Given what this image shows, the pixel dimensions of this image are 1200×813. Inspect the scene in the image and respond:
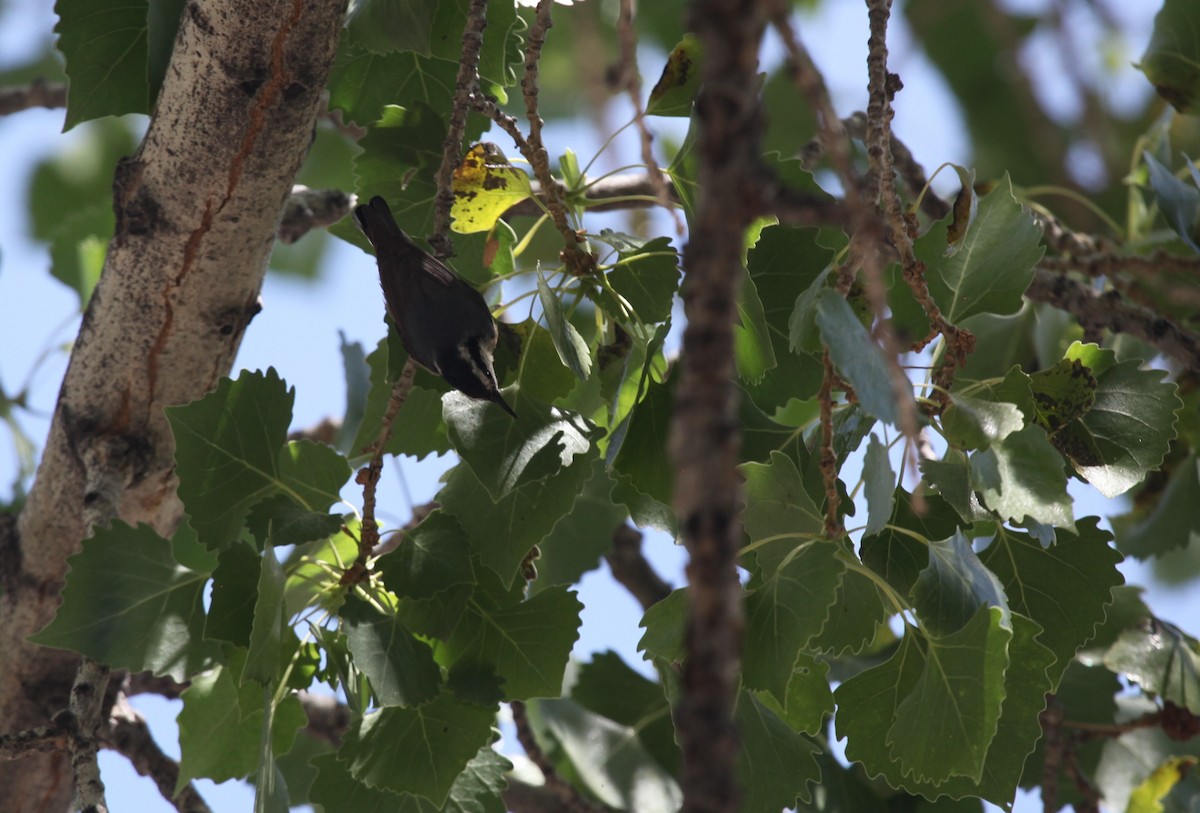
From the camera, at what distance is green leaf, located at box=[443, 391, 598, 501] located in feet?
3.29

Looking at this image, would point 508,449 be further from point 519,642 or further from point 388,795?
point 388,795

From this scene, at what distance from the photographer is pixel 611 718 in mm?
1738

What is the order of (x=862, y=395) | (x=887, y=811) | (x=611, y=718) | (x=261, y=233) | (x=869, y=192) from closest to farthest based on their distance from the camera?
(x=862, y=395) → (x=869, y=192) → (x=261, y=233) → (x=887, y=811) → (x=611, y=718)

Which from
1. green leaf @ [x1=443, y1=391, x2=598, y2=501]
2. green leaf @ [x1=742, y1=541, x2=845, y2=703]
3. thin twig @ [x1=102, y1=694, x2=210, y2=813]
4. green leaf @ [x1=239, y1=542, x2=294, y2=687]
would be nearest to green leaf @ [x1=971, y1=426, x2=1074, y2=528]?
green leaf @ [x1=742, y1=541, x2=845, y2=703]

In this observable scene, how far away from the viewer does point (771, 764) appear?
3.63 ft

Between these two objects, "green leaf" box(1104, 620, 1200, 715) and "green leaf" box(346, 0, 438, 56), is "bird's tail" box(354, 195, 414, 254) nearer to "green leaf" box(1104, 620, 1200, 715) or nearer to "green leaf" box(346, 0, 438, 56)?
"green leaf" box(346, 0, 438, 56)

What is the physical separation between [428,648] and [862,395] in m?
0.52

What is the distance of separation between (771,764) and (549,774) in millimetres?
560

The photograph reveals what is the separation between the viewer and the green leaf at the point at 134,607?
1130mm

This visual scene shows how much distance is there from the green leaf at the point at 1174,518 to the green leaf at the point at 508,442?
1072 millimetres

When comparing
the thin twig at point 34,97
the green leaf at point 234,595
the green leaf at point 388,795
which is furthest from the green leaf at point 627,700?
the thin twig at point 34,97

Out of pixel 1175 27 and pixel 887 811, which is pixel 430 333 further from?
pixel 1175 27

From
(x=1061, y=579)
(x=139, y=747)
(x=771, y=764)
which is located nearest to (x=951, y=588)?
(x=1061, y=579)

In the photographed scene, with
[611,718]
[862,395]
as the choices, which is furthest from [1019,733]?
[611,718]
